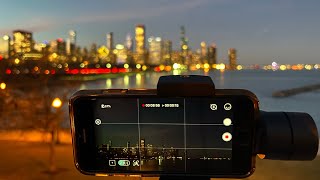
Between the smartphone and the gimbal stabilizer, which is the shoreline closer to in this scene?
the smartphone

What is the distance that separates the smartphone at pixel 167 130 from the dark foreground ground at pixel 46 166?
633cm

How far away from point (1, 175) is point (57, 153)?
2.28 meters

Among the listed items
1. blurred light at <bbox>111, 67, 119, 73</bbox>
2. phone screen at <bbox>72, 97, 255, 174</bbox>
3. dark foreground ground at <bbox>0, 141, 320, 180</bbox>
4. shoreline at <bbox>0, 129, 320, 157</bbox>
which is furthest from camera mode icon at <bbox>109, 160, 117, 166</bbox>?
blurred light at <bbox>111, 67, 119, 73</bbox>

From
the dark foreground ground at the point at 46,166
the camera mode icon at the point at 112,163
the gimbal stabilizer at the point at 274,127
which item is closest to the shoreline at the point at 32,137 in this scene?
the dark foreground ground at the point at 46,166

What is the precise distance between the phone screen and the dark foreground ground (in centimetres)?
634

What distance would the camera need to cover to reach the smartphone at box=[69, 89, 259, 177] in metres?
1.06

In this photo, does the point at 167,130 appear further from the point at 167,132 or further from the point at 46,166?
the point at 46,166

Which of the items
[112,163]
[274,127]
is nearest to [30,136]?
[112,163]

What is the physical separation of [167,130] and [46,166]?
8683mm

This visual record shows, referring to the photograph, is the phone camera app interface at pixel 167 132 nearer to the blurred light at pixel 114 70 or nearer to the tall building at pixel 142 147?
the tall building at pixel 142 147

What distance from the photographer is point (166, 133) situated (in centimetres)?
106

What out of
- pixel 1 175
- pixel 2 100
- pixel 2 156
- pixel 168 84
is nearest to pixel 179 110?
pixel 168 84

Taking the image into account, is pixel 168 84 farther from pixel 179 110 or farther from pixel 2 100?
pixel 2 100

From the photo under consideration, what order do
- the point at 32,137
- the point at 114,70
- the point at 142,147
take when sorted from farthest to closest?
1. the point at 114,70
2. the point at 32,137
3. the point at 142,147
